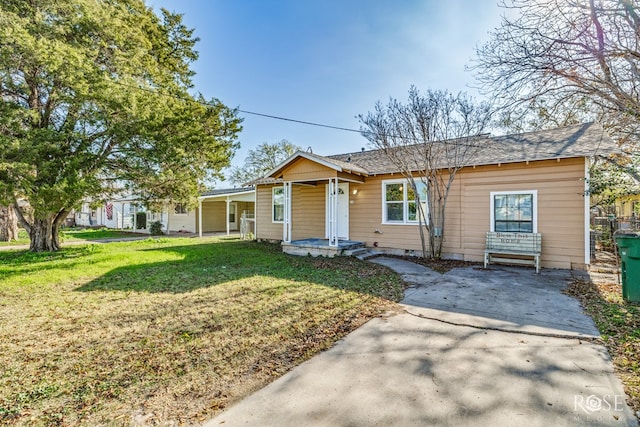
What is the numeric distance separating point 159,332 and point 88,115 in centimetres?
827

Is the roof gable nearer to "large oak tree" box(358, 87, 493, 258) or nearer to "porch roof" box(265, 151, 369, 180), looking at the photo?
"porch roof" box(265, 151, 369, 180)

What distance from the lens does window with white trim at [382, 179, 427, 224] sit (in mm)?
9781

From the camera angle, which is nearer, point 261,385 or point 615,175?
point 261,385

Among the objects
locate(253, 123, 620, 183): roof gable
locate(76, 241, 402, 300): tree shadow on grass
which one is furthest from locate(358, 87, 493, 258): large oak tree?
locate(76, 241, 402, 300): tree shadow on grass

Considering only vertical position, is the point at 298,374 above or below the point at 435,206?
below

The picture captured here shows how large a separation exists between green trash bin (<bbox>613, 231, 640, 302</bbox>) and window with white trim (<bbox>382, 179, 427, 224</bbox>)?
496 cm

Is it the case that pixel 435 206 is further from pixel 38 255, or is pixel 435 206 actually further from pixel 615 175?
pixel 38 255

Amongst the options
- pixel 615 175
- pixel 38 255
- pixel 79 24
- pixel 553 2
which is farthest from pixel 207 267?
pixel 615 175

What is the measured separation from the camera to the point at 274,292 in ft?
18.9

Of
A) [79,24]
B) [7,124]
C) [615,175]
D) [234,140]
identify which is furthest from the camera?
[234,140]

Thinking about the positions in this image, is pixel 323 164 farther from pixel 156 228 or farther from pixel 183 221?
pixel 183 221

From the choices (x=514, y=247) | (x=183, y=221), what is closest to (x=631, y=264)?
(x=514, y=247)

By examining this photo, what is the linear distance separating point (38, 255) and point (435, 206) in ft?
41.5

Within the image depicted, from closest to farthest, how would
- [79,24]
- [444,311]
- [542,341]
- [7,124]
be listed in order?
[542,341] → [444,311] → [7,124] → [79,24]
